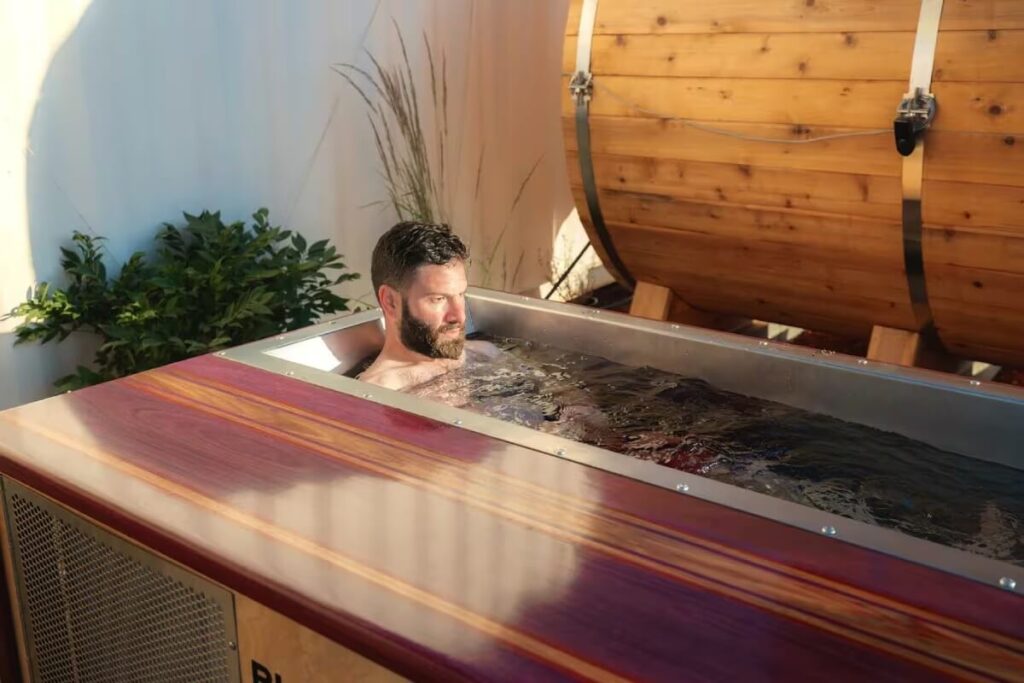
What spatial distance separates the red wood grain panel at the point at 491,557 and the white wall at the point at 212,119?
3.28 ft

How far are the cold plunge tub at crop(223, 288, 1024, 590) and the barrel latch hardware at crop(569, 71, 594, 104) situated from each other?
0.86 metres

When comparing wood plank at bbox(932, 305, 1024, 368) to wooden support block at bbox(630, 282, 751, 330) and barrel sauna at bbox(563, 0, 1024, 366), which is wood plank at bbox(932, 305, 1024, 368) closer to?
barrel sauna at bbox(563, 0, 1024, 366)

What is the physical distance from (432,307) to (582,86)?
1.17m

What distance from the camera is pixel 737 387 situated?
1.86m

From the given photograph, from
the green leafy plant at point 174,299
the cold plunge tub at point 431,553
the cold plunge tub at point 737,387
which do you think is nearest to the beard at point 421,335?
the cold plunge tub at point 737,387

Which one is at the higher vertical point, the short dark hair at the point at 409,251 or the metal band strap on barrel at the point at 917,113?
the metal band strap on barrel at the point at 917,113

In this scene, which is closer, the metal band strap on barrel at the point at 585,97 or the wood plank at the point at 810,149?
the wood plank at the point at 810,149

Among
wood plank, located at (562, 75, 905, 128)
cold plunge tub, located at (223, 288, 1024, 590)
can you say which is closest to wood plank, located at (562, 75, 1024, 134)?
wood plank, located at (562, 75, 905, 128)

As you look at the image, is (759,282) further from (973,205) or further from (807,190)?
(973,205)

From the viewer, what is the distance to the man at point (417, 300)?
6.34ft

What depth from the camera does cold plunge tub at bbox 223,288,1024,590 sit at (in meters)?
1.18

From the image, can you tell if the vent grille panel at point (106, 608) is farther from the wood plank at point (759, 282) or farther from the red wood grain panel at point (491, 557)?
the wood plank at point (759, 282)

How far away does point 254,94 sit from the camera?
2.78m

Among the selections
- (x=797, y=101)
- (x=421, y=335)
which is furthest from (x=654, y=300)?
(x=421, y=335)
